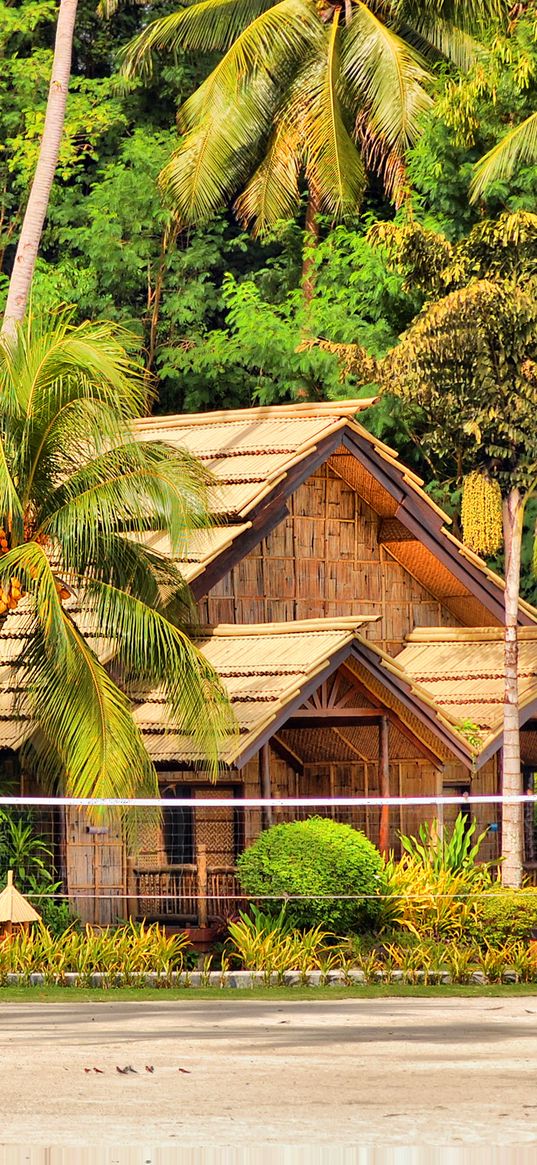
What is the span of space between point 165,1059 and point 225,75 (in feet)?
79.0

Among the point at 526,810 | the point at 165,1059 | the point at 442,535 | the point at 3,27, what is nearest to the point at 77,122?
the point at 3,27

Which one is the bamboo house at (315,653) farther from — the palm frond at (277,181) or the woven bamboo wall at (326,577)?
the palm frond at (277,181)

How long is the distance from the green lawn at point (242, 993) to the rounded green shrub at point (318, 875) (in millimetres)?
1811

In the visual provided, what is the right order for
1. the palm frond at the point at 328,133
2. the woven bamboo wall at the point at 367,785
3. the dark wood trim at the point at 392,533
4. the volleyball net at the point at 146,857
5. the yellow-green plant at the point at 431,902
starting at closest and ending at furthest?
the yellow-green plant at the point at 431,902 → the volleyball net at the point at 146,857 → the woven bamboo wall at the point at 367,785 → the dark wood trim at the point at 392,533 → the palm frond at the point at 328,133

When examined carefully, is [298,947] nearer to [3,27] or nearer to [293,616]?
[293,616]

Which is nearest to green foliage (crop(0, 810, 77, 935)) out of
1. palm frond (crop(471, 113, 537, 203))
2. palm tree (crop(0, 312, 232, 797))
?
palm tree (crop(0, 312, 232, 797))

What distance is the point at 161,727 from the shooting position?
21719 millimetres

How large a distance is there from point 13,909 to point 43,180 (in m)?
10.2

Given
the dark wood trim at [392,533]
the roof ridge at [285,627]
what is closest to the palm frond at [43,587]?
the roof ridge at [285,627]

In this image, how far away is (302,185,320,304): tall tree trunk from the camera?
32.3 meters

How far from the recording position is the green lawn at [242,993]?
16.4 meters

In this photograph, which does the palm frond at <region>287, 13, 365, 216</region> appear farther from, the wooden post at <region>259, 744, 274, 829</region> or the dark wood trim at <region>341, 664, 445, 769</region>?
the wooden post at <region>259, 744, 274, 829</region>

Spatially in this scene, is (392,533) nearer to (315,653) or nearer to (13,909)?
(315,653)

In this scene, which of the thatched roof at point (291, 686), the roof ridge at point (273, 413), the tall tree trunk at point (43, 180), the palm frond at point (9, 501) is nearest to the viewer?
the palm frond at point (9, 501)
